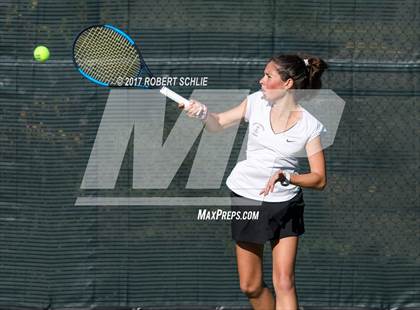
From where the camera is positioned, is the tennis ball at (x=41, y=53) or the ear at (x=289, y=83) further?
the tennis ball at (x=41, y=53)

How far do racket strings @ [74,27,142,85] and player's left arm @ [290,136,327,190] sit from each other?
1.25 m

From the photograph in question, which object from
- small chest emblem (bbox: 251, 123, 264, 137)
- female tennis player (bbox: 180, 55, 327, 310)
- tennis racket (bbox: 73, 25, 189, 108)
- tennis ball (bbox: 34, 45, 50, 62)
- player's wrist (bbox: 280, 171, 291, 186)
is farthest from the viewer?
tennis ball (bbox: 34, 45, 50, 62)

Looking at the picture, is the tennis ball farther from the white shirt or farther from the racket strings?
the white shirt

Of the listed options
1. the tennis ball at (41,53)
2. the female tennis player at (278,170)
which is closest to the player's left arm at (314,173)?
the female tennis player at (278,170)

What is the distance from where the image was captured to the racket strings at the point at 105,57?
5.42 metres

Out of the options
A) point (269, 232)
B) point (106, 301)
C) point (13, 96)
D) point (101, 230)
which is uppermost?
point (13, 96)

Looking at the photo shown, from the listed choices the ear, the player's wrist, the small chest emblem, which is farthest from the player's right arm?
the player's wrist

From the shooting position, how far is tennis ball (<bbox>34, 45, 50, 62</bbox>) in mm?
5891

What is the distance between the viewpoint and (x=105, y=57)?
18.1 ft

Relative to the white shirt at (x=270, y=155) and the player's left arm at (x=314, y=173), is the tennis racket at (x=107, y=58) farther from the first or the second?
the player's left arm at (x=314, y=173)

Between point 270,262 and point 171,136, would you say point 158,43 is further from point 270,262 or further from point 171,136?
point 270,262

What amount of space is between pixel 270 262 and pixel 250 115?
146 cm

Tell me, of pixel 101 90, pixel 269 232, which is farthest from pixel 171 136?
pixel 269 232

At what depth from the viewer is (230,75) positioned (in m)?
5.99
